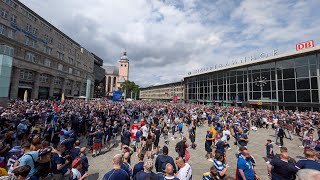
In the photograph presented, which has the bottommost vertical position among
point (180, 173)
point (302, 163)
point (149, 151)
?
point (149, 151)

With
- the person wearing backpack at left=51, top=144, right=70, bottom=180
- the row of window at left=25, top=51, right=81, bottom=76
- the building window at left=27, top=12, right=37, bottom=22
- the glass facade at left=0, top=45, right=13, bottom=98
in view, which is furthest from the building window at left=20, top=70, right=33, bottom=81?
the person wearing backpack at left=51, top=144, right=70, bottom=180

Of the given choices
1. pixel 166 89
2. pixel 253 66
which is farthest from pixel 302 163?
pixel 166 89

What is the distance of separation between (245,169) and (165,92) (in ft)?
325

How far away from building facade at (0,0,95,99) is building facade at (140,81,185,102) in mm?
45328

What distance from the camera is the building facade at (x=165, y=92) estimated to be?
89.2m

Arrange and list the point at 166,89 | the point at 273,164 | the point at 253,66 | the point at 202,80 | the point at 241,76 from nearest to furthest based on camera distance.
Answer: the point at 273,164, the point at 253,66, the point at 241,76, the point at 202,80, the point at 166,89

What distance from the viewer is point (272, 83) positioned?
38.3 m

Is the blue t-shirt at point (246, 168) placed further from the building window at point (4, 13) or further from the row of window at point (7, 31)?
the building window at point (4, 13)

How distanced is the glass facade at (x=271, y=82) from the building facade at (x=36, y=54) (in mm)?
47438

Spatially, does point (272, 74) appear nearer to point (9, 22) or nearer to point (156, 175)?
point (156, 175)

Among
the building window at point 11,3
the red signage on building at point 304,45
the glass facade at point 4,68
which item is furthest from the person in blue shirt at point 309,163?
the building window at point 11,3

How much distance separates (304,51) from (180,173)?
40245mm

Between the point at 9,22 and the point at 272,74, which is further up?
the point at 9,22

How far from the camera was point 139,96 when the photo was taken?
525 feet
